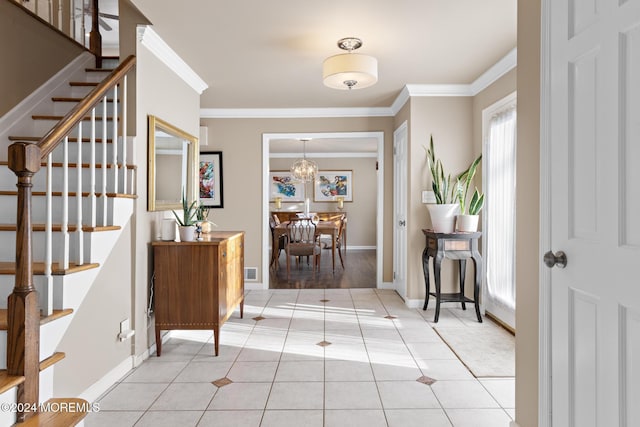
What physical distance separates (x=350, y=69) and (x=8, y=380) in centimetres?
272

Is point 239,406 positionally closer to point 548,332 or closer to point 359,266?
point 548,332

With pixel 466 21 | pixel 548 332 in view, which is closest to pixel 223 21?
pixel 466 21

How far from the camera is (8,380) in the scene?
5.07 ft

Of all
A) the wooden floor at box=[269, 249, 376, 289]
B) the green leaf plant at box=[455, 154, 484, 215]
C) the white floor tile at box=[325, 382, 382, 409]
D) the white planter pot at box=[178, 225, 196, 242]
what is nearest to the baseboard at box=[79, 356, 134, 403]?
the white planter pot at box=[178, 225, 196, 242]

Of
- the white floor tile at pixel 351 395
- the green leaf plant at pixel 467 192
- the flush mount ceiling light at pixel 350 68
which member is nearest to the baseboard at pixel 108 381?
the white floor tile at pixel 351 395

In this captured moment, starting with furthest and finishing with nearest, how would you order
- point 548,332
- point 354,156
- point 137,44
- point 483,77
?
1. point 354,156
2. point 483,77
3. point 137,44
4. point 548,332

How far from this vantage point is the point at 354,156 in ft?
33.7

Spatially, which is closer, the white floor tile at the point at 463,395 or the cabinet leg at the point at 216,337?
the white floor tile at the point at 463,395

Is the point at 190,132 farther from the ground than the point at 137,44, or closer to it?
closer to it

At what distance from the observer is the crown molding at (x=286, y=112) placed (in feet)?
17.6

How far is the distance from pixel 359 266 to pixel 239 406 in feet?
17.6

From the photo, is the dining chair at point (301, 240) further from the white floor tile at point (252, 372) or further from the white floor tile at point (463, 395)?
the white floor tile at point (463, 395)

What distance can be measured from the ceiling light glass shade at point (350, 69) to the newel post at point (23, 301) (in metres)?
2.15

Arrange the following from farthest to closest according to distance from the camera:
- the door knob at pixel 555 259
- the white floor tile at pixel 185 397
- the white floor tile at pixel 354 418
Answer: the white floor tile at pixel 185 397
the white floor tile at pixel 354 418
the door knob at pixel 555 259
